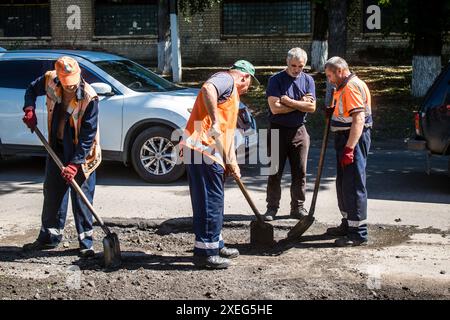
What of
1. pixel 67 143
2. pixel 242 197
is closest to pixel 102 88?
pixel 242 197

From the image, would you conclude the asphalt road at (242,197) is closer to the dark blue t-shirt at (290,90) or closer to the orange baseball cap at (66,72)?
the dark blue t-shirt at (290,90)

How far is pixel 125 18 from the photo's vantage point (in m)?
30.5

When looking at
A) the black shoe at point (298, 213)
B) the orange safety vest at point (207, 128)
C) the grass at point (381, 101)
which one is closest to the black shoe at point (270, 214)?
the black shoe at point (298, 213)

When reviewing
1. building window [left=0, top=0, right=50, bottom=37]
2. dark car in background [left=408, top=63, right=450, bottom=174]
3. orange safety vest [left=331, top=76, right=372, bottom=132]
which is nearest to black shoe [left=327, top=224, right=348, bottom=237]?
orange safety vest [left=331, top=76, right=372, bottom=132]

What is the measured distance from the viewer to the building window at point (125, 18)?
1190 inches

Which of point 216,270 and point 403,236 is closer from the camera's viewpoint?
point 216,270

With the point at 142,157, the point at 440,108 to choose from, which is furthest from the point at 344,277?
the point at 142,157

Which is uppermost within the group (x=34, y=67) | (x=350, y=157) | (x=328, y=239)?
(x=34, y=67)

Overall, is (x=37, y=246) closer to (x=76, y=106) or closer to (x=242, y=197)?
(x=76, y=106)

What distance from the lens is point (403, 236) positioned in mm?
6832

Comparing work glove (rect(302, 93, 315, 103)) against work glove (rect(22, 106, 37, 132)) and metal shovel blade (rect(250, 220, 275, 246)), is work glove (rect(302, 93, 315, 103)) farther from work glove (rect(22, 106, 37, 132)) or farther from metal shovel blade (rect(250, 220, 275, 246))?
work glove (rect(22, 106, 37, 132))

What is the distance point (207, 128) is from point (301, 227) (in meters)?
1.46

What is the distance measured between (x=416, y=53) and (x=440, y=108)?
7.89 meters
